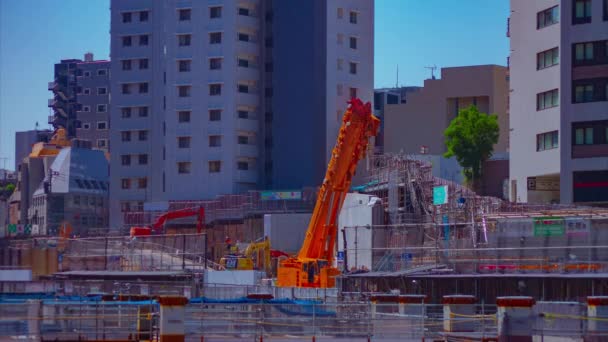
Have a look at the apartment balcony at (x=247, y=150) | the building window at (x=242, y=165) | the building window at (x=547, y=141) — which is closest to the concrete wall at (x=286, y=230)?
the building window at (x=242, y=165)

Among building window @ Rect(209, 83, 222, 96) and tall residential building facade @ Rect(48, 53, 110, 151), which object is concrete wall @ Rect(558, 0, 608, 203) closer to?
building window @ Rect(209, 83, 222, 96)

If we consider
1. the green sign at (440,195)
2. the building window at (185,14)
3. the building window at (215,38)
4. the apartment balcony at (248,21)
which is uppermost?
the building window at (185,14)

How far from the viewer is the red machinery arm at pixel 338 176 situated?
213ft

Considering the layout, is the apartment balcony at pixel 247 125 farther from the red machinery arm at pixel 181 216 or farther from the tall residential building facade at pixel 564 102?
the tall residential building facade at pixel 564 102

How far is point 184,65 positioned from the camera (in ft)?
344

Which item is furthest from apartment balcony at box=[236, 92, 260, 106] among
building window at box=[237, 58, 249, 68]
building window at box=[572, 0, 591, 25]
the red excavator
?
building window at box=[572, 0, 591, 25]

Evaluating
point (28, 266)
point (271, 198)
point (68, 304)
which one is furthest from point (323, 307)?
point (271, 198)

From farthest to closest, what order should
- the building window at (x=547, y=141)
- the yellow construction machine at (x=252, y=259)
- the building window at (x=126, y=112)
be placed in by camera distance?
the building window at (x=126, y=112), the building window at (x=547, y=141), the yellow construction machine at (x=252, y=259)

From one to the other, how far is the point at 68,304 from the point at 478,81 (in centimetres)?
8333

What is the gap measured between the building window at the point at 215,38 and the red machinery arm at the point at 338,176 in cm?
4035

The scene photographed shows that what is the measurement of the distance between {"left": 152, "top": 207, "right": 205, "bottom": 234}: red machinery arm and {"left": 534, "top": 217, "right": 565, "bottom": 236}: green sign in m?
43.2

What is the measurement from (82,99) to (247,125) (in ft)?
Answer: 227

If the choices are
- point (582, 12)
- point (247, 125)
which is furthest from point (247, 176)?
point (582, 12)

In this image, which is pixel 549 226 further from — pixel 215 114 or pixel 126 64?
pixel 126 64
